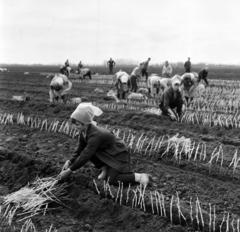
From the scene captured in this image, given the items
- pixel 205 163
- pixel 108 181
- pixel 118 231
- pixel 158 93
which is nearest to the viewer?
pixel 118 231

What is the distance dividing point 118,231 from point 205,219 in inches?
29.9

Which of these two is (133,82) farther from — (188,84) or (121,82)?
(188,84)

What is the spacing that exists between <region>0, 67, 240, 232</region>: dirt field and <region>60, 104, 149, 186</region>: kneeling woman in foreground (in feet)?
0.42

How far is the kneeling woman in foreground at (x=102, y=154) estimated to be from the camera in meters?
3.40

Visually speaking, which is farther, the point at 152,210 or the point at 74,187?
the point at 74,187

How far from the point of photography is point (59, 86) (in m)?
8.38

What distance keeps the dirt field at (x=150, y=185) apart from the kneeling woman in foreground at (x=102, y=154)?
0.13 metres

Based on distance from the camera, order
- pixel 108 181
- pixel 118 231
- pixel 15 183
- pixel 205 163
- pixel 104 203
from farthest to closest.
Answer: pixel 205 163
pixel 15 183
pixel 108 181
pixel 104 203
pixel 118 231

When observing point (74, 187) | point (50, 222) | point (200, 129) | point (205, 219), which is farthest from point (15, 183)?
point (200, 129)

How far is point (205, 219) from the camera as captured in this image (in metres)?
2.94

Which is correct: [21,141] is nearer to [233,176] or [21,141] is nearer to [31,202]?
[31,202]

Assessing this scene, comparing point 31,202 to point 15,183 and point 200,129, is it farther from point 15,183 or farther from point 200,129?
point 200,129

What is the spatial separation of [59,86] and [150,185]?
5215mm

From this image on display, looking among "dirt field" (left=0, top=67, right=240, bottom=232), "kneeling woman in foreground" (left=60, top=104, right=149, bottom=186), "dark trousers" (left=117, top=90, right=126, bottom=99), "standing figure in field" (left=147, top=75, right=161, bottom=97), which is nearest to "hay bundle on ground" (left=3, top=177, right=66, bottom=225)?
"dirt field" (left=0, top=67, right=240, bottom=232)
